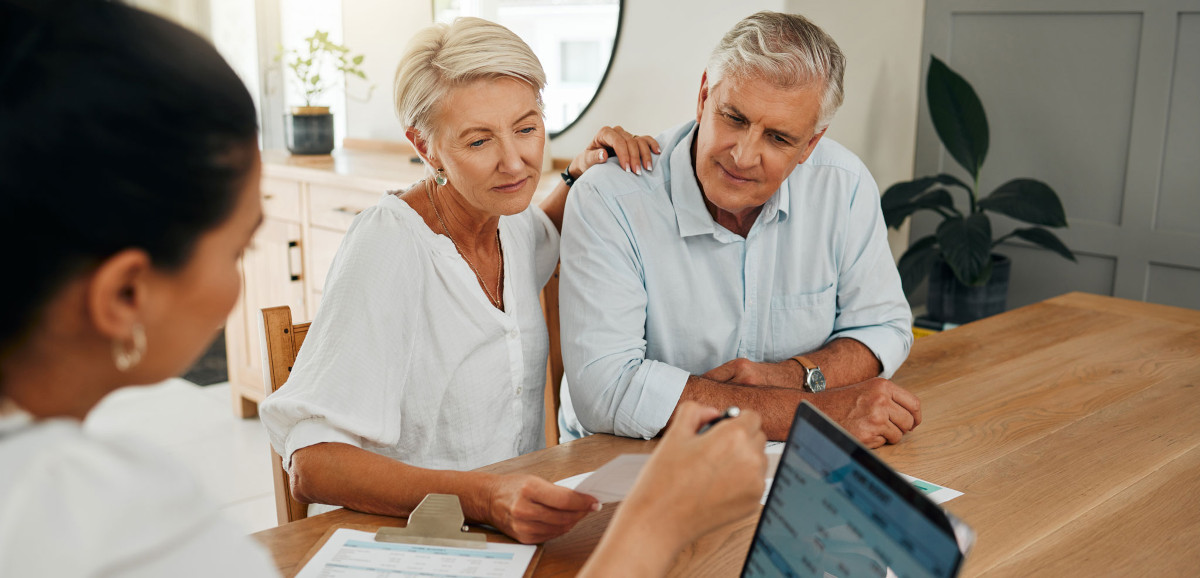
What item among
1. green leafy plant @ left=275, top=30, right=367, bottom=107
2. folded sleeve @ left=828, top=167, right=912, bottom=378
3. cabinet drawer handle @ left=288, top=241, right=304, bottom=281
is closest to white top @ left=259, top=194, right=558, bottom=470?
folded sleeve @ left=828, top=167, right=912, bottom=378

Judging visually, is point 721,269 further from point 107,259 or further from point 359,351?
point 107,259

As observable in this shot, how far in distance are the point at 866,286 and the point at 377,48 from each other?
264cm

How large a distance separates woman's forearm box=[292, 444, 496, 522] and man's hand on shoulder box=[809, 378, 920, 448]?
57 centimetres

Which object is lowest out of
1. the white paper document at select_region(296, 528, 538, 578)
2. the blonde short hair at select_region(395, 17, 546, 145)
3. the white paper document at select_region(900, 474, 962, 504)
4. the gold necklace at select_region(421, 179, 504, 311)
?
the white paper document at select_region(900, 474, 962, 504)

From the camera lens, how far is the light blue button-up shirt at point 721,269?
1.56m

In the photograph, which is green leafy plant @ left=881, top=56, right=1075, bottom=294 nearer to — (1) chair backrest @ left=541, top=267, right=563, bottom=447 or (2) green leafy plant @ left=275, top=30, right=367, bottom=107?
(1) chair backrest @ left=541, top=267, right=563, bottom=447

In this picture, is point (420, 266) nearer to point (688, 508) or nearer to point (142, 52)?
point (688, 508)

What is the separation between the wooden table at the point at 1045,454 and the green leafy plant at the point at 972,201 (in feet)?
2.38

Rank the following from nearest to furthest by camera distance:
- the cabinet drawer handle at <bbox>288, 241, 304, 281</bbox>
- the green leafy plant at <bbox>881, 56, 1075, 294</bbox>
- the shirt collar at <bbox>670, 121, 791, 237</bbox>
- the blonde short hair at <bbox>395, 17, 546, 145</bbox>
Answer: the blonde short hair at <bbox>395, 17, 546, 145</bbox>, the shirt collar at <bbox>670, 121, 791, 237</bbox>, the green leafy plant at <bbox>881, 56, 1075, 294</bbox>, the cabinet drawer handle at <bbox>288, 241, 304, 281</bbox>

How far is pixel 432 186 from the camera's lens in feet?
4.79

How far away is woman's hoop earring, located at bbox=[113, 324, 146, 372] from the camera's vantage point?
0.54m

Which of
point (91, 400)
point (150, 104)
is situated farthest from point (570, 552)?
point (150, 104)

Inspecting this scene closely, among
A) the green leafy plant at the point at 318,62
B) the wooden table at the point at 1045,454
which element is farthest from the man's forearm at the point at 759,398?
the green leafy plant at the point at 318,62

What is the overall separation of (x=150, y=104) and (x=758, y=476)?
0.54m
